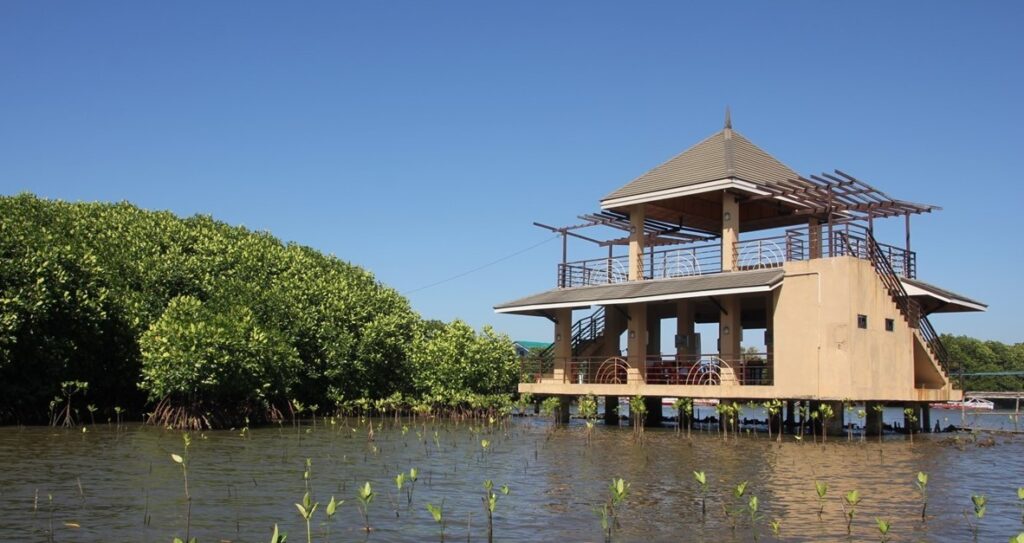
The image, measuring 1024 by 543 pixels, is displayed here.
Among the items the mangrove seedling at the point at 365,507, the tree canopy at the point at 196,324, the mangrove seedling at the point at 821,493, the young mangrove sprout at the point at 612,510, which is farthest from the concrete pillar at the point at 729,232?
the mangrove seedling at the point at 365,507

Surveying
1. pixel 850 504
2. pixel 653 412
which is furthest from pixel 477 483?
pixel 653 412

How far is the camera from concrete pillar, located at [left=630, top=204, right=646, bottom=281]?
31000 millimetres

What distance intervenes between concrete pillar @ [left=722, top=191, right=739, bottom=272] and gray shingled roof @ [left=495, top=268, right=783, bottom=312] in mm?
744

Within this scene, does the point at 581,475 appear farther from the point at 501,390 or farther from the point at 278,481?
the point at 501,390

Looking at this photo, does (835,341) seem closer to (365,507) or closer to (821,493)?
(821,493)

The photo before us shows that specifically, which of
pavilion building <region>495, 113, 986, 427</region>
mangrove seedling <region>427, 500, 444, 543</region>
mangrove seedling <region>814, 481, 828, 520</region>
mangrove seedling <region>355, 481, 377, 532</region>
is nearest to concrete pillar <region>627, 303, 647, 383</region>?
pavilion building <region>495, 113, 986, 427</region>

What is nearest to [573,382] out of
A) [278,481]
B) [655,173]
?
[655,173]

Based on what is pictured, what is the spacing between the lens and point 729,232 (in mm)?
28469

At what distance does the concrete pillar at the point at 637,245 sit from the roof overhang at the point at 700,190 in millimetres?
829

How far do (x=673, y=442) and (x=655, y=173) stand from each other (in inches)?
413

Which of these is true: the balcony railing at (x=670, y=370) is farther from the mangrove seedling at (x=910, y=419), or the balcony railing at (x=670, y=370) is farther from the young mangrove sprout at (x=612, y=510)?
the young mangrove sprout at (x=612, y=510)

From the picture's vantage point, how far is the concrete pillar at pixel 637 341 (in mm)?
29406

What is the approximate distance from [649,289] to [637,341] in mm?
2143

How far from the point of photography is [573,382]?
3259 centimetres
